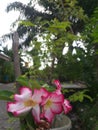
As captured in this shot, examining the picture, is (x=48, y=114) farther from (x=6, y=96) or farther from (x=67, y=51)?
(x=67, y=51)

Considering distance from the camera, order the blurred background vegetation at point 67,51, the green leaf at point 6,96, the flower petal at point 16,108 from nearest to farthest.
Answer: the flower petal at point 16,108, the green leaf at point 6,96, the blurred background vegetation at point 67,51

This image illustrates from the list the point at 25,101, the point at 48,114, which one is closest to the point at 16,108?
the point at 25,101

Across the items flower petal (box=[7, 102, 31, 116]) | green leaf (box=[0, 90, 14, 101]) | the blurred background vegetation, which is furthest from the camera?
the blurred background vegetation

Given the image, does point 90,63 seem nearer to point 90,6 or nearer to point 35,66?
point 35,66

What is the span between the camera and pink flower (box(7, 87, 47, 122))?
141cm

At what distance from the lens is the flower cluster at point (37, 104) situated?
1.41 metres

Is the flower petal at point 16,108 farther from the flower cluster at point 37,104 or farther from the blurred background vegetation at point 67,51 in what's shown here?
the blurred background vegetation at point 67,51

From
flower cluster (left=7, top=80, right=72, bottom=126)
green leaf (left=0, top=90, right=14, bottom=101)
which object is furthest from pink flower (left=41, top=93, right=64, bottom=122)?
green leaf (left=0, top=90, right=14, bottom=101)

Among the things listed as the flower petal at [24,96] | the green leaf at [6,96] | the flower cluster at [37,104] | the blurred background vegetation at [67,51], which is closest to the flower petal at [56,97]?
the flower cluster at [37,104]

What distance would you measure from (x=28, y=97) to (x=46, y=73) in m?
3.22

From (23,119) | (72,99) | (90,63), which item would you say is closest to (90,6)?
(90,63)

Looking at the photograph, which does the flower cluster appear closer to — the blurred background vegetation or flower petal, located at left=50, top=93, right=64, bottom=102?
flower petal, located at left=50, top=93, right=64, bottom=102

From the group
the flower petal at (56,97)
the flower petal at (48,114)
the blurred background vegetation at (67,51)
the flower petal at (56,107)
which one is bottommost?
the flower petal at (48,114)

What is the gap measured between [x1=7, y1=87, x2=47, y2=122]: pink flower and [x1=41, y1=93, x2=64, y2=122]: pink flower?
0.11ft
